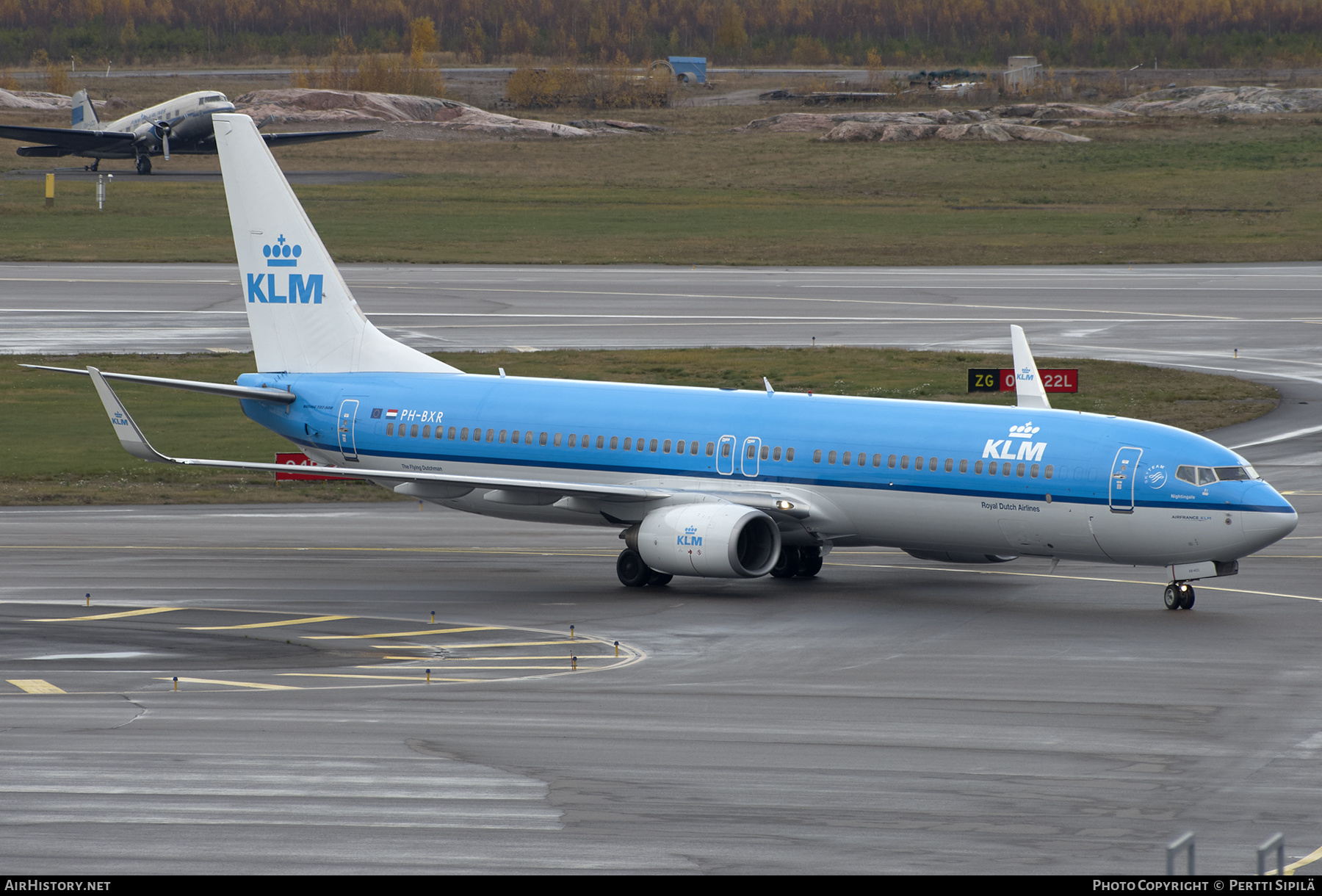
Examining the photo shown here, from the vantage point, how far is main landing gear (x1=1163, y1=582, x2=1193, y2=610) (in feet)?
117

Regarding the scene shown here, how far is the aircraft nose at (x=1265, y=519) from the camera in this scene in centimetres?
3419

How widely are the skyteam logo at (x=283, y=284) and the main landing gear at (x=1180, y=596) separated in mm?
21537

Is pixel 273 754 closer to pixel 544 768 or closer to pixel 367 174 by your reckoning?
pixel 544 768

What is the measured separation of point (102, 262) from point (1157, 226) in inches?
2731

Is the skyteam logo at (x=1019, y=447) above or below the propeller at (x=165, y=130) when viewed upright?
below

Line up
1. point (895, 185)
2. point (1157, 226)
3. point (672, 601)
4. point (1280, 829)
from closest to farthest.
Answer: point (1280, 829), point (672, 601), point (1157, 226), point (895, 185)

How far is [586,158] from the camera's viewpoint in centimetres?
16788

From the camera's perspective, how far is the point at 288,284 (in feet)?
146

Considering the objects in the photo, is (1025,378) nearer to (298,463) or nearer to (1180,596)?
(1180,596)

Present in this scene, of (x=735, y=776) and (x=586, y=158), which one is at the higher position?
(x=586, y=158)

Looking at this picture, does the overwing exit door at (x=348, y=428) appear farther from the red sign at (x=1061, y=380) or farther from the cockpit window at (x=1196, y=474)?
the red sign at (x=1061, y=380)

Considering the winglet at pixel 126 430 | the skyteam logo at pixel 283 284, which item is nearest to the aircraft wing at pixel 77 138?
the skyteam logo at pixel 283 284

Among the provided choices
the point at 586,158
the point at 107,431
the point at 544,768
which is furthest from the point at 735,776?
the point at 586,158
